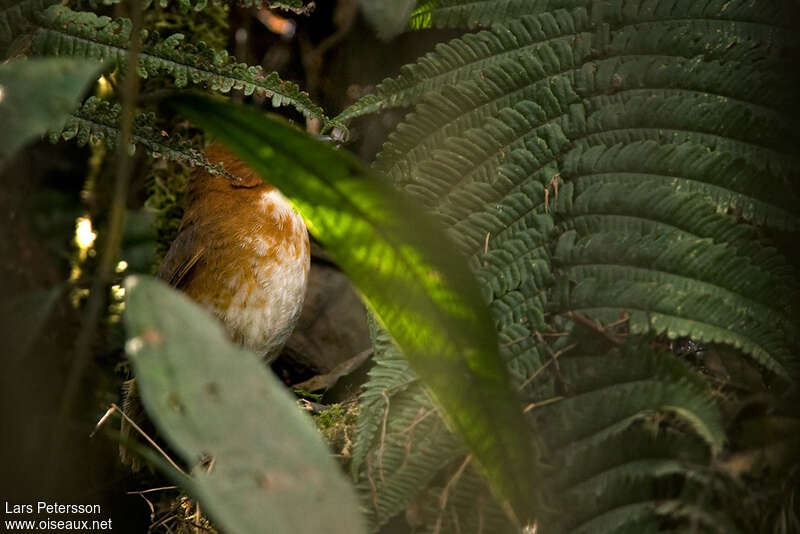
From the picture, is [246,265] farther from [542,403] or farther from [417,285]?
[417,285]

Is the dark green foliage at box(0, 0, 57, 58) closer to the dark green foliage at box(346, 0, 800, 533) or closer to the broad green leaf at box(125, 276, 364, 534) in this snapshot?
the dark green foliage at box(346, 0, 800, 533)

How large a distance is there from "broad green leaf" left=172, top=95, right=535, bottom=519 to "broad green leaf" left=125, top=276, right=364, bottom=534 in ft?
0.61

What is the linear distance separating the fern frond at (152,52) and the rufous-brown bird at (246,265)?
78 cm

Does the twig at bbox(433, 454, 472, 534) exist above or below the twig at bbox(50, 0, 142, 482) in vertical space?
below

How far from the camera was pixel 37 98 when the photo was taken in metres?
0.82

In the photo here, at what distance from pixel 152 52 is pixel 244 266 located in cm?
85

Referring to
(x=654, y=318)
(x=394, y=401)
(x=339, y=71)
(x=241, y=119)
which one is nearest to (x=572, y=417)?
(x=654, y=318)

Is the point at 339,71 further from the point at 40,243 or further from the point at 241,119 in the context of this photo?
the point at 241,119

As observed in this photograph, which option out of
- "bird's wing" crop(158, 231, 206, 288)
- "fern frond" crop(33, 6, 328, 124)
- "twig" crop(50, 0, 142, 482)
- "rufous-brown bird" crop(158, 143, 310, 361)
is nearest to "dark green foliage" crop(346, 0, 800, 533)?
"fern frond" crop(33, 6, 328, 124)

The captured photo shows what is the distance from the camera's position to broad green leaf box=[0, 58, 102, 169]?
806 millimetres

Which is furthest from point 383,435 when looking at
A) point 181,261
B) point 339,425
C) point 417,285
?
point 181,261

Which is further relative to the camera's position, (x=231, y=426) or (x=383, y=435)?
(x=383, y=435)

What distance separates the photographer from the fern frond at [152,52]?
155cm

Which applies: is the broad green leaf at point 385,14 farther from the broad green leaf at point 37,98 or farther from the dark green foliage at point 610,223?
the dark green foliage at point 610,223
